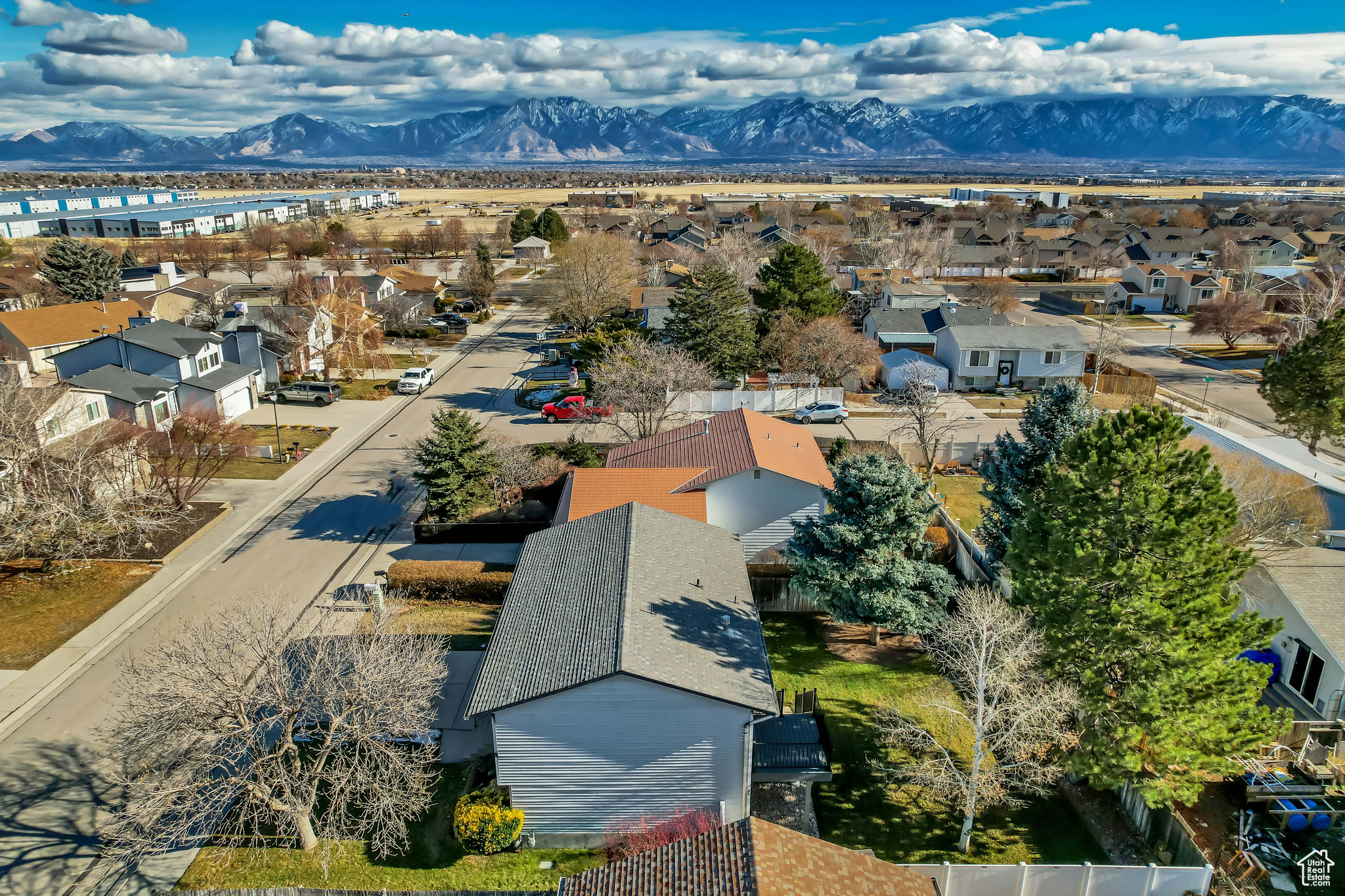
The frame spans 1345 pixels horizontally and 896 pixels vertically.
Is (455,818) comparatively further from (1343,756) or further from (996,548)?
(1343,756)

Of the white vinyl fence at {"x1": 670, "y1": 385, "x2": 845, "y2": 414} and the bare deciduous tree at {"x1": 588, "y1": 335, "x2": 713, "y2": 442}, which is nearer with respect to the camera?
the bare deciduous tree at {"x1": 588, "y1": 335, "x2": 713, "y2": 442}

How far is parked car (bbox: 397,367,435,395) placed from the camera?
50.2 m

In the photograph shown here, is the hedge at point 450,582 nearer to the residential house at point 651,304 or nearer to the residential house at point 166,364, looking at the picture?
the residential house at point 166,364

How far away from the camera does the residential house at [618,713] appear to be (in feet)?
54.3

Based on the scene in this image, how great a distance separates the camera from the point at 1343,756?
18.7 meters

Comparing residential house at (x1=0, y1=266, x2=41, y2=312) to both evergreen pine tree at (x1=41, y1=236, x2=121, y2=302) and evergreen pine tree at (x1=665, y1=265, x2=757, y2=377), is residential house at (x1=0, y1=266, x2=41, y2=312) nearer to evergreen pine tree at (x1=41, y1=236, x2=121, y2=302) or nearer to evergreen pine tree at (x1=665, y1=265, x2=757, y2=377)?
evergreen pine tree at (x1=41, y1=236, x2=121, y2=302)

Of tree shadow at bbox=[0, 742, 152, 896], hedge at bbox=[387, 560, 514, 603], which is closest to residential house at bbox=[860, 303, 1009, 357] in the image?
hedge at bbox=[387, 560, 514, 603]

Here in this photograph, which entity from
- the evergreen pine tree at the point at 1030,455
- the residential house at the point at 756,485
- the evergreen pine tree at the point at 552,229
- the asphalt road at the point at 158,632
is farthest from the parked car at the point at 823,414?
the evergreen pine tree at the point at 552,229

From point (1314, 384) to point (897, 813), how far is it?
3270 centimetres

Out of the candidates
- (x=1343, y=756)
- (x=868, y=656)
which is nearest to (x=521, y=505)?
(x=868, y=656)

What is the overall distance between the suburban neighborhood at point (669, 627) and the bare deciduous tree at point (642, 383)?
1.30 feet

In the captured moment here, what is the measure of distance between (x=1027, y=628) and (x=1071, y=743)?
289 cm

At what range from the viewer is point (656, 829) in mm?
17031

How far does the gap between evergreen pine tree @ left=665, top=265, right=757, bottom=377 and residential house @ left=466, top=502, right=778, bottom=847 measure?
2981cm
